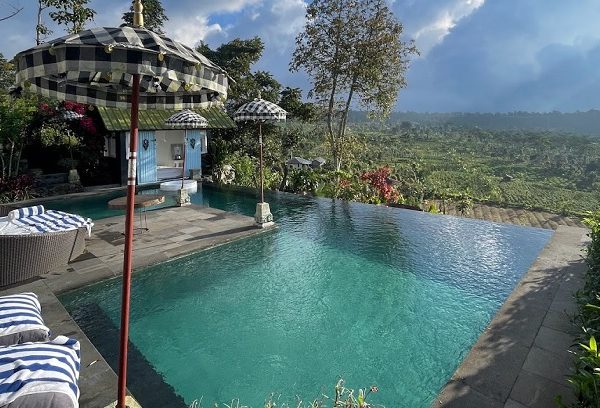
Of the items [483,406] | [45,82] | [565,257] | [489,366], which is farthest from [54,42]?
[565,257]

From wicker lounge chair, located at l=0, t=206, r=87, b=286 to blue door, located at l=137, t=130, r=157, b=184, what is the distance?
11.1 m

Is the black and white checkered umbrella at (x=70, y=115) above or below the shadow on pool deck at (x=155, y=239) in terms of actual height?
above

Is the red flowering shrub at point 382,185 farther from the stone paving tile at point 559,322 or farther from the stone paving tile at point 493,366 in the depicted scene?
the stone paving tile at point 493,366

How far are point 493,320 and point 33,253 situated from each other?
26.3ft

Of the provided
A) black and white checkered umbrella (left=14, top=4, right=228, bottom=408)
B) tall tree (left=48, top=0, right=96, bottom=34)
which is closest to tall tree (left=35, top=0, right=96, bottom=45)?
tall tree (left=48, top=0, right=96, bottom=34)

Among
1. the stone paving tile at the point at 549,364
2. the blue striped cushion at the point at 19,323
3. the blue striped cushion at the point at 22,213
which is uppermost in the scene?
the blue striped cushion at the point at 22,213

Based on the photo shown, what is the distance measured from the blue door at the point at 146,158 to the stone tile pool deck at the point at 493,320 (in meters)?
7.72

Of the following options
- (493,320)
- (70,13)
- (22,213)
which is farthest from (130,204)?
(70,13)

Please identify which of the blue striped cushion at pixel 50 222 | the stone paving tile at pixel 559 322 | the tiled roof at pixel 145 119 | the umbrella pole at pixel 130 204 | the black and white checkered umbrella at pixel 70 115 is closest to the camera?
the umbrella pole at pixel 130 204

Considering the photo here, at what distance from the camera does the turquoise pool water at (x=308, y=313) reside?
4.51 meters

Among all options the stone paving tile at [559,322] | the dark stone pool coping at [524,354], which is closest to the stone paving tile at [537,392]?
the dark stone pool coping at [524,354]

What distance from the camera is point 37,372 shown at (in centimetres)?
298

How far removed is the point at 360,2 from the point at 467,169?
6247 centimetres

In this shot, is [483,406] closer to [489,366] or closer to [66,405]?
[489,366]
